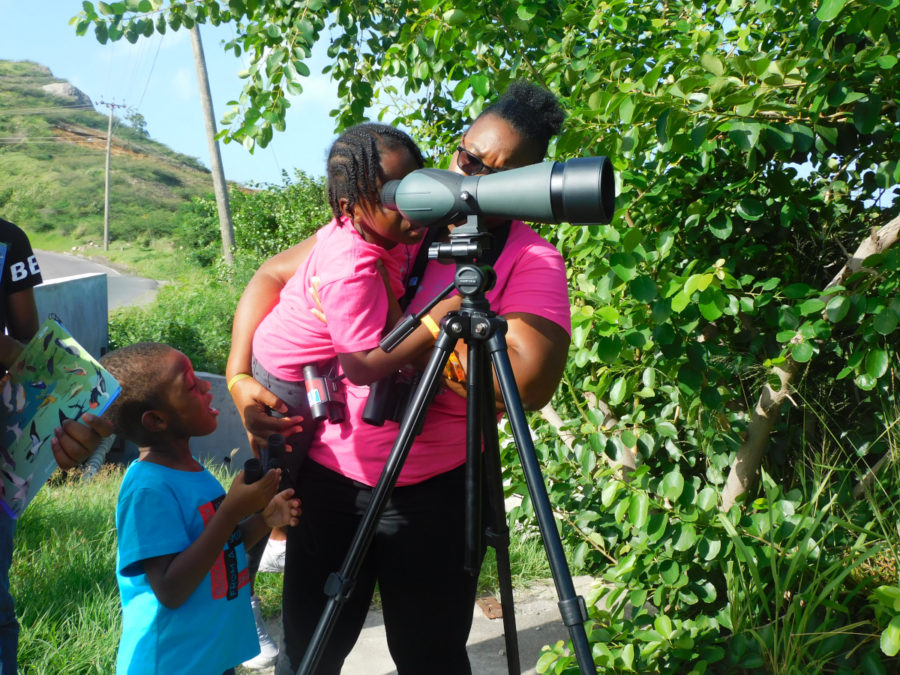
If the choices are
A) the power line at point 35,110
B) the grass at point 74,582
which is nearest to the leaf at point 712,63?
the grass at point 74,582

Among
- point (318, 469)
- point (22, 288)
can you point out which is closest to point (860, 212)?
point (318, 469)

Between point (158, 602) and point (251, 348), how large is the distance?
1.85ft

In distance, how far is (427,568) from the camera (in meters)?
1.64

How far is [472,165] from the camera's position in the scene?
1561 mm

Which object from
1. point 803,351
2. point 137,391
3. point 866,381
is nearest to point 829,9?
point 803,351

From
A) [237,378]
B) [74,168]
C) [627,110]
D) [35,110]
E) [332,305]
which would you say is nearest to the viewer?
[332,305]

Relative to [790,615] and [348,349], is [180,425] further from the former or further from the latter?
[790,615]

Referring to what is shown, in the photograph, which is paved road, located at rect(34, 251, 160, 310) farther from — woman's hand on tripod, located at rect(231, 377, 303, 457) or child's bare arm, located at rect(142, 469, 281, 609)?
child's bare arm, located at rect(142, 469, 281, 609)

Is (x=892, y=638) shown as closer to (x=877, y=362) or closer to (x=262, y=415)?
(x=877, y=362)

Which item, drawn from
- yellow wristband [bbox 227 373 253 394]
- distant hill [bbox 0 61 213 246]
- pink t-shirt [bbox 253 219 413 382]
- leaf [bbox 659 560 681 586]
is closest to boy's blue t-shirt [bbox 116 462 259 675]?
yellow wristband [bbox 227 373 253 394]

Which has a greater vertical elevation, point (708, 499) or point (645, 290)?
point (645, 290)

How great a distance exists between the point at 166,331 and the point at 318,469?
485 inches

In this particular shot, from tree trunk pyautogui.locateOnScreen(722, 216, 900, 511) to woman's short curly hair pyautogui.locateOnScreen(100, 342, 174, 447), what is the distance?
5.42ft

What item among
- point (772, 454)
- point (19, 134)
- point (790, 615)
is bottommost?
point (790, 615)
